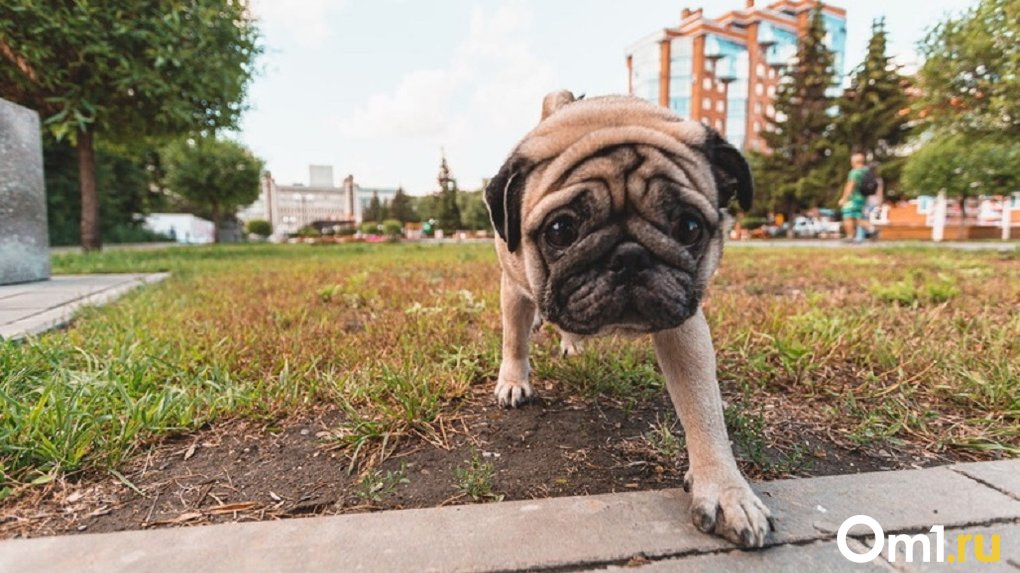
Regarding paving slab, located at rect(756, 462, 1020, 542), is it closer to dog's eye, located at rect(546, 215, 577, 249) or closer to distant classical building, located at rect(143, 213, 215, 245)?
dog's eye, located at rect(546, 215, 577, 249)

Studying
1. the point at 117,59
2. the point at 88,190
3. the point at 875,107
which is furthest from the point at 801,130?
the point at 88,190

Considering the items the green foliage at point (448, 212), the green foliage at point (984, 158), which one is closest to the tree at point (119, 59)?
the green foliage at point (984, 158)

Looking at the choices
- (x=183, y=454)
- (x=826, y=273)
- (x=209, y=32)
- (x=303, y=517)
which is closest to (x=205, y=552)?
(x=303, y=517)

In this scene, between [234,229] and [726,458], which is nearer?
[726,458]

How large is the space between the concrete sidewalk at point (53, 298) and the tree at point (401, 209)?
61343 millimetres

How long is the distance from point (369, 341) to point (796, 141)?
35694 millimetres

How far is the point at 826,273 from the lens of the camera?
5.98 metres

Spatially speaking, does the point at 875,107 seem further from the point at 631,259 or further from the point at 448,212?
the point at 631,259

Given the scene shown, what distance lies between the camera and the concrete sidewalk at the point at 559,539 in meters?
1.09

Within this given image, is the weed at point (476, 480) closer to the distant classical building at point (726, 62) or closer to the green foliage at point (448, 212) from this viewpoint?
the green foliage at point (448, 212)

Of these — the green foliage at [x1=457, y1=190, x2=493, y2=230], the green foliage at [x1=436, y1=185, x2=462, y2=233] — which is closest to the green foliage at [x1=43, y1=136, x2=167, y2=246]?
the green foliage at [x1=436, y1=185, x2=462, y2=233]

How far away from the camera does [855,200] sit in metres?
13.4

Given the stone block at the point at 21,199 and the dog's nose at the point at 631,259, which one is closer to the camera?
the dog's nose at the point at 631,259

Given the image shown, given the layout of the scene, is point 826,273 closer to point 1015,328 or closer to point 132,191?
point 1015,328
